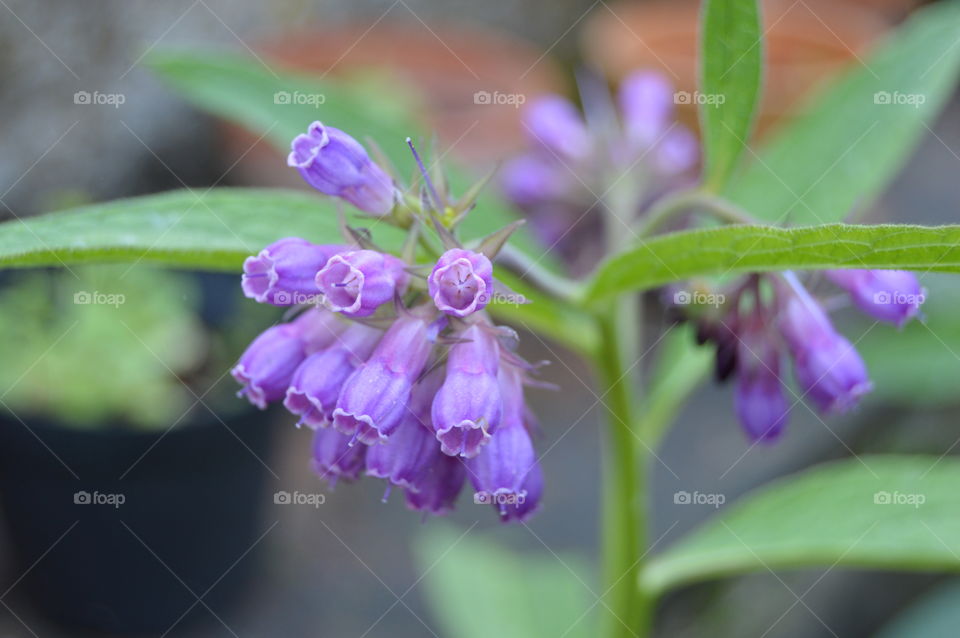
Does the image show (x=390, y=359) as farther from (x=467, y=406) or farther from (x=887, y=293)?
(x=887, y=293)

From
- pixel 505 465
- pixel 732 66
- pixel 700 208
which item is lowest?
pixel 505 465

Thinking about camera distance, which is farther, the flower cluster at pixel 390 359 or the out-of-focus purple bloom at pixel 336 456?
the out-of-focus purple bloom at pixel 336 456

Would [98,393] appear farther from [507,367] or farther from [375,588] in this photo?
[507,367]

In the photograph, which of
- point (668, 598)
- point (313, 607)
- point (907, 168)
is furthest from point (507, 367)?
point (907, 168)

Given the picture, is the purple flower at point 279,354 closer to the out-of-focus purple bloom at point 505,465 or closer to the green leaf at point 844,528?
the out-of-focus purple bloom at point 505,465

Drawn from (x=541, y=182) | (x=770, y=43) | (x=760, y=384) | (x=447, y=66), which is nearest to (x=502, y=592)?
(x=541, y=182)

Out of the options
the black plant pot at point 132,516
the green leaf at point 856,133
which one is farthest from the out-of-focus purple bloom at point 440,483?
the black plant pot at point 132,516
